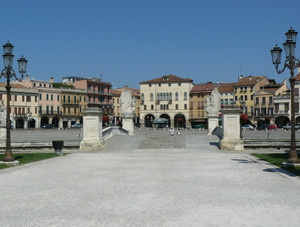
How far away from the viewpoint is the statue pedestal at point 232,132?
21250 mm

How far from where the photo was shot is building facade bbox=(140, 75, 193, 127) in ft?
322

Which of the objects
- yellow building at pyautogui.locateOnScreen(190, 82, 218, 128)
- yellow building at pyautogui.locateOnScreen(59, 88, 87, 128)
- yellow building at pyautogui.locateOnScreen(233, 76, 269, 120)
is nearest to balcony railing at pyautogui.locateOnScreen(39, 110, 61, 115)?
yellow building at pyautogui.locateOnScreen(59, 88, 87, 128)

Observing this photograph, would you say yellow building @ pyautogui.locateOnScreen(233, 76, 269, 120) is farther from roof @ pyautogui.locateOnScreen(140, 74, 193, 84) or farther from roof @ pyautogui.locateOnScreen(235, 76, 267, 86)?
roof @ pyautogui.locateOnScreen(140, 74, 193, 84)

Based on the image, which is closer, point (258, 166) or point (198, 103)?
point (258, 166)

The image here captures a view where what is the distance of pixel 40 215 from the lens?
258 inches

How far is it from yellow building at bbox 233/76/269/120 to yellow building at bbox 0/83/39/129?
49.6 meters

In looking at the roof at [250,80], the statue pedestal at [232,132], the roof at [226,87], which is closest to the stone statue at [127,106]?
the statue pedestal at [232,132]

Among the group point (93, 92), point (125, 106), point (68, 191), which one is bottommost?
point (68, 191)

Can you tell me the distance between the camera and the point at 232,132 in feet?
70.3

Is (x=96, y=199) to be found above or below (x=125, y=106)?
below

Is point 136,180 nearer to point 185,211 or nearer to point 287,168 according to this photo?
point 185,211

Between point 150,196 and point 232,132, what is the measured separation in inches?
561

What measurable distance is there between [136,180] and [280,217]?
15.8 feet

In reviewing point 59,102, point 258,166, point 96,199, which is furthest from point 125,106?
point 59,102
